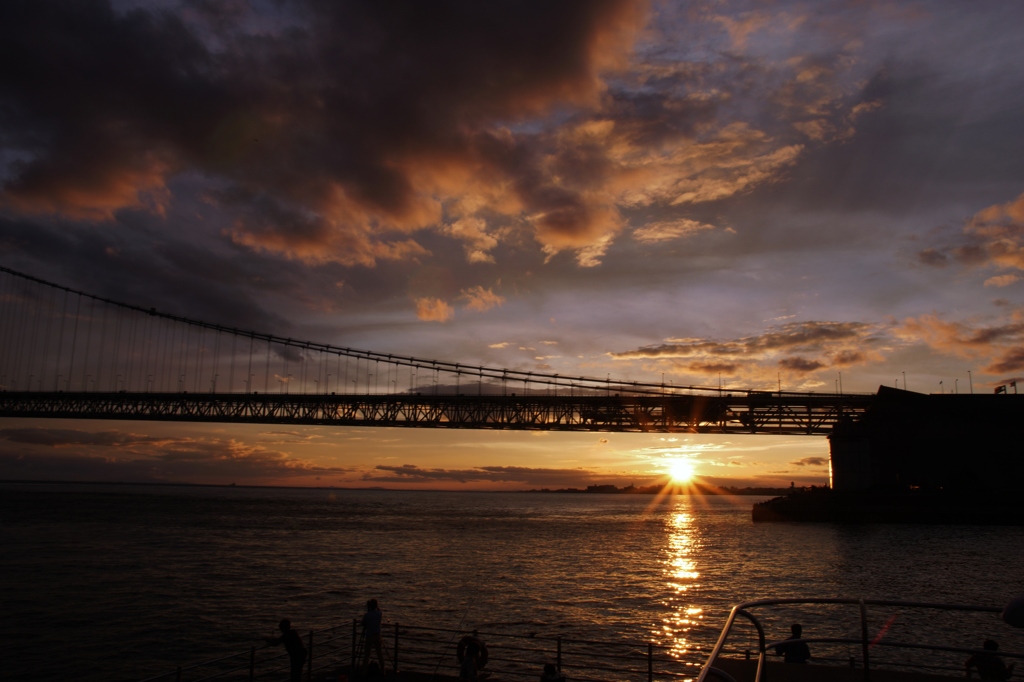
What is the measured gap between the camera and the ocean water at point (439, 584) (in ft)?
84.3

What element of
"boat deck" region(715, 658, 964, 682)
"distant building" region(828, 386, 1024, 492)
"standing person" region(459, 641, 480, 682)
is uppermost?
"distant building" region(828, 386, 1024, 492)

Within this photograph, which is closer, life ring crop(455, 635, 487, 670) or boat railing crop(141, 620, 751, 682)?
life ring crop(455, 635, 487, 670)

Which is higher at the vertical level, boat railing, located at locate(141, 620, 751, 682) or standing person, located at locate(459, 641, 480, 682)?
standing person, located at locate(459, 641, 480, 682)

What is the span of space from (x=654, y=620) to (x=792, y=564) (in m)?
23.1

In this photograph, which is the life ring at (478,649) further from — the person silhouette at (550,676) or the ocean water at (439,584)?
the ocean water at (439,584)

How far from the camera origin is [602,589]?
37.2 m

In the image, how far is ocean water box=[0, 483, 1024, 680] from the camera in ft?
84.3

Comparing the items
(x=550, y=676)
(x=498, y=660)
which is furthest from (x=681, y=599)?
(x=550, y=676)

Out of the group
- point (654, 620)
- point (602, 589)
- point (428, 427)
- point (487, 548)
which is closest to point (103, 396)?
point (428, 427)

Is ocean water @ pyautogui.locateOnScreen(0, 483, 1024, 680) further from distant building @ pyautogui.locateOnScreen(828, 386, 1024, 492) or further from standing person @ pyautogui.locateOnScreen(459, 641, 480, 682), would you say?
distant building @ pyautogui.locateOnScreen(828, 386, 1024, 492)

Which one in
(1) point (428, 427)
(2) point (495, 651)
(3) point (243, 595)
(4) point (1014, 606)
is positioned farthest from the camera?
(1) point (428, 427)

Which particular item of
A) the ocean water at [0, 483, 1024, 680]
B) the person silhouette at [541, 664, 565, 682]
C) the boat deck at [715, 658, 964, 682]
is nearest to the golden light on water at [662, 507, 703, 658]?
the ocean water at [0, 483, 1024, 680]

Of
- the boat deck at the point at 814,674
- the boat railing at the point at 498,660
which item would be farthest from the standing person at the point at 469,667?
the boat deck at the point at 814,674

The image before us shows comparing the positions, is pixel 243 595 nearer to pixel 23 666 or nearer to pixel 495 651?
pixel 23 666
